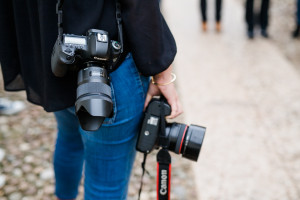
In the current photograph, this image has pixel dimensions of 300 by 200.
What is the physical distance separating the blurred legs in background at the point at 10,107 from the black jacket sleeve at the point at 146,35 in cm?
217

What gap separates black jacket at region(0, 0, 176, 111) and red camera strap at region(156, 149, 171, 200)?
1.16 ft

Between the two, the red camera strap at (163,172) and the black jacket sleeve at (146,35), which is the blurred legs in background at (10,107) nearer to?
the red camera strap at (163,172)

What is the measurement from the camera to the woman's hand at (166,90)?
1148 millimetres

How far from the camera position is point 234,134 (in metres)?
2.90

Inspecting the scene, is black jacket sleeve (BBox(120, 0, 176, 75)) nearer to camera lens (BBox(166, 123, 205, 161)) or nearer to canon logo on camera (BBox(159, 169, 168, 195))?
camera lens (BBox(166, 123, 205, 161))

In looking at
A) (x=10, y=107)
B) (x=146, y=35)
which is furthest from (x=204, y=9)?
(x=146, y=35)

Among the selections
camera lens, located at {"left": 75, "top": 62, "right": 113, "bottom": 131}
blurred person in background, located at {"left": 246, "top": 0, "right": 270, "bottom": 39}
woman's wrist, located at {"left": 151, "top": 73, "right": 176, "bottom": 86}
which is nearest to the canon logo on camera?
woman's wrist, located at {"left": 151, "top": 73, "right": 176, "bottom": 86}

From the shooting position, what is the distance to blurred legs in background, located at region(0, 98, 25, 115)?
288 cm

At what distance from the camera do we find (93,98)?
885 mm

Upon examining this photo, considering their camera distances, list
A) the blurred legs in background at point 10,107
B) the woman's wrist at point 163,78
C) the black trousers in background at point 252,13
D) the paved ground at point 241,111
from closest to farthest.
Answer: the woman's wrist at point 163,78 < the paved ground at point 241,111 < the blurred legs in background at point 10,107 < the black trousers in background at point 252,13

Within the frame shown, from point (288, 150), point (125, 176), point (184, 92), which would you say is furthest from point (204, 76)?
point (125, 176)

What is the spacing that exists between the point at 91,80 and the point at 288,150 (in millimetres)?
2251

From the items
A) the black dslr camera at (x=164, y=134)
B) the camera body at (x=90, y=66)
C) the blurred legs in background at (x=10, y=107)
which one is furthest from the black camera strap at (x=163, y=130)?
the blurred legs in background at (x=10, y=107)

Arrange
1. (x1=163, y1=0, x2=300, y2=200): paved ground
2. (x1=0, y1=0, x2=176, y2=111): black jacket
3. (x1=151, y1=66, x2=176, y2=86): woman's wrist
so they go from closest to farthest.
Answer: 1. (x1=0, y1=0, x2=176, y2=111): black jacket
2. (x1=151, y1=66, x2=176, y2=86): woman's wrist
3. (x1=163, y1=0, x2=300, y2=200): paved ground
